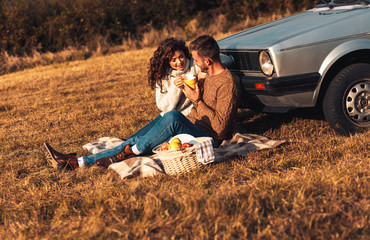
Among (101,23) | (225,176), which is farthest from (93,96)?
(101,23)

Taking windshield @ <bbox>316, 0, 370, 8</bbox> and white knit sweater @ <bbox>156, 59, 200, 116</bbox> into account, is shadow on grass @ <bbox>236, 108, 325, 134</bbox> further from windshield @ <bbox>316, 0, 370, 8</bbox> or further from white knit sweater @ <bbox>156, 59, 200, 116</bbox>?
windshield @ <bbox>316, 0, 370, 8</bbox>

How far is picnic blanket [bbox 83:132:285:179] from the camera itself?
4238 millimetres

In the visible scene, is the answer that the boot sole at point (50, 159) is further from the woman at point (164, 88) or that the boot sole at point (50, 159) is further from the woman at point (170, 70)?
the woman at point (170, 70)

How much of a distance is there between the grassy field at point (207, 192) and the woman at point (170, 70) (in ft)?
3.56

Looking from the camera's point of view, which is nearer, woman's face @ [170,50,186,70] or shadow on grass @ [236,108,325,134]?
woman's face @ [170,50,186,70]

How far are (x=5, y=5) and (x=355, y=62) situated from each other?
52.1ft

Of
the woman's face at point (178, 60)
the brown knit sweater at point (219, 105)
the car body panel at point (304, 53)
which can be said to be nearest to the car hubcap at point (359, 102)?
the car body panel at point (304, 53)

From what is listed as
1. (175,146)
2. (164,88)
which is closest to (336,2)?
(164,88)

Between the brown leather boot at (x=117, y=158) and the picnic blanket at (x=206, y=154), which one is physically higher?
the brown leather boot at (x=117, y=158)

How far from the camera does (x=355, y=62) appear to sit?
486cm

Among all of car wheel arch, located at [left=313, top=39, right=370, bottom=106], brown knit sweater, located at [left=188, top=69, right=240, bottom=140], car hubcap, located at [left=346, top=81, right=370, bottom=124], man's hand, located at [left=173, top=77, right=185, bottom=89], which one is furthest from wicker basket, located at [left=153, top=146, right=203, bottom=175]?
car hubcap, located at [left=346, top=81, right=370, bottom=124]

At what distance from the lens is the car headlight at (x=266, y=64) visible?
4711 mm

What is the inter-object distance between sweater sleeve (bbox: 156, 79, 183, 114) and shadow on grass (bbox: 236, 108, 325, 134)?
1013 millimetres

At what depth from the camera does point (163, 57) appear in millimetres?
5098
